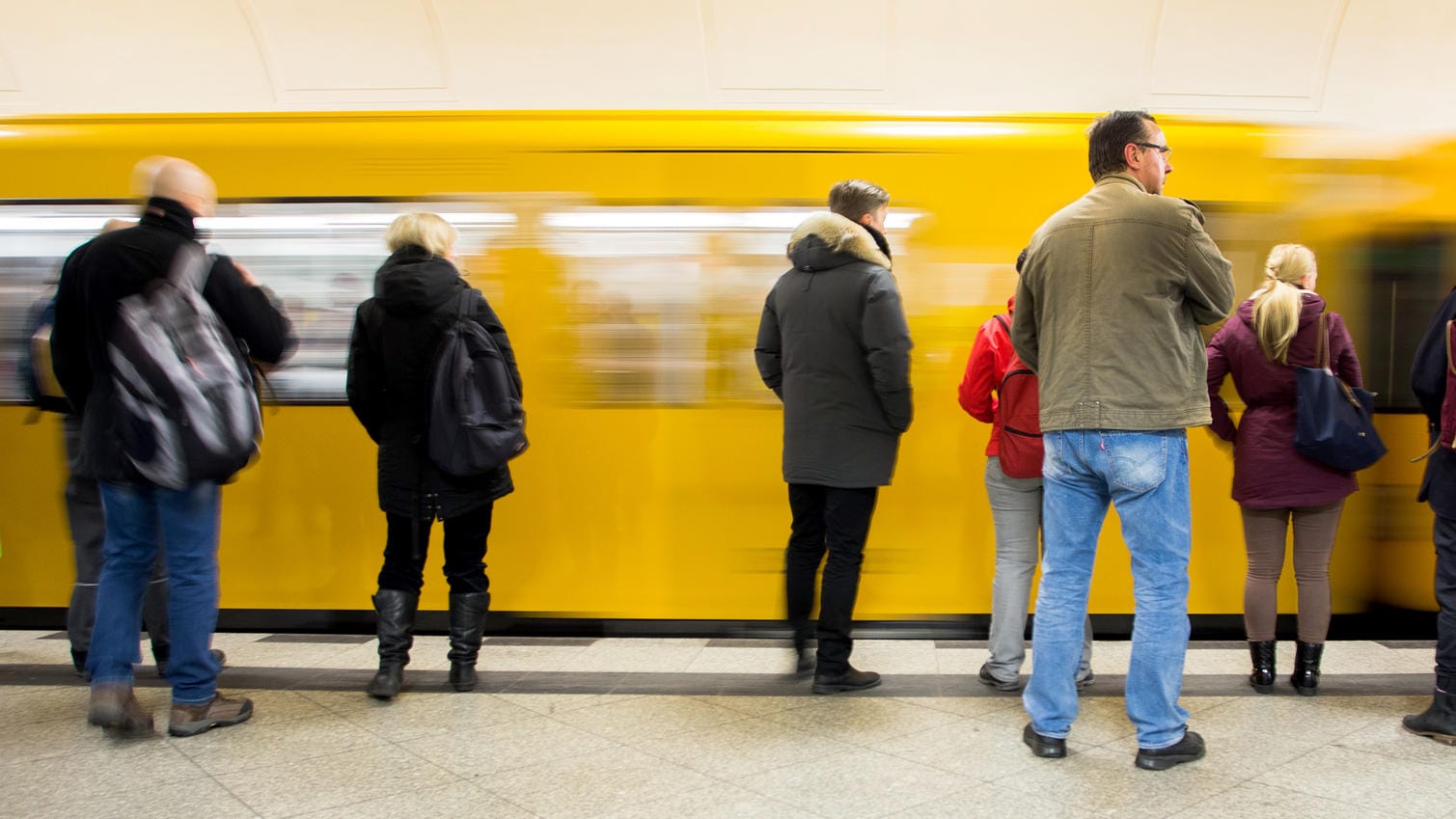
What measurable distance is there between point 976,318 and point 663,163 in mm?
1535

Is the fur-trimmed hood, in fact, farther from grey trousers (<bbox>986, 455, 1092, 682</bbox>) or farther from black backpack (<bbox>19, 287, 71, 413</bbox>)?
black backpack (<bbox>19, 287, 71, 413</bbox>)

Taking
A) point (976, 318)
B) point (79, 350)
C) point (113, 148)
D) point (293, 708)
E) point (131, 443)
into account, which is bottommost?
point (293, 708)

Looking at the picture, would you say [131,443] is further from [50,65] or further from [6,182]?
[50,65]

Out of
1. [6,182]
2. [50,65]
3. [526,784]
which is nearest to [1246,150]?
[526,784]

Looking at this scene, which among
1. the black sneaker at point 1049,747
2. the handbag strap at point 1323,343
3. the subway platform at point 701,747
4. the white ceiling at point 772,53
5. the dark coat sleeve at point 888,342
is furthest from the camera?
the white ceiling at point 772,53

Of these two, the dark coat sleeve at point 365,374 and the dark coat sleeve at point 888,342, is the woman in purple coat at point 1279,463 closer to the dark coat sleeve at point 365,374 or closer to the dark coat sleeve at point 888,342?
the dark coat sleeve at point 888,342

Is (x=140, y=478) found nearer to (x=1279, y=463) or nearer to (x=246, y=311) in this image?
(x=246, y=311)

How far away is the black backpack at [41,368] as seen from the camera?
396 centimetres

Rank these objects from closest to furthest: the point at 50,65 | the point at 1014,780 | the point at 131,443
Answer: the point at 1014,780
the point at 131,443
the point at 50,65

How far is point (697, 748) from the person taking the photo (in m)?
3.29

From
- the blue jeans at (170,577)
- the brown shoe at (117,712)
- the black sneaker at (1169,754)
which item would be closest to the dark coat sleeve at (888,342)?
the black sneaker at (1169,754)

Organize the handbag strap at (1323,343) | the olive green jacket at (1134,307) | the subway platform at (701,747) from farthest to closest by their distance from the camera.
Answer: the handbag strap at (1323,343), the olive green jacket at (1134,307), the subway platform at (701,747)

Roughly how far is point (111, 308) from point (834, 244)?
240 cm

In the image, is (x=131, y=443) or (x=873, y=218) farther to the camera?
(x=873, y=218)
